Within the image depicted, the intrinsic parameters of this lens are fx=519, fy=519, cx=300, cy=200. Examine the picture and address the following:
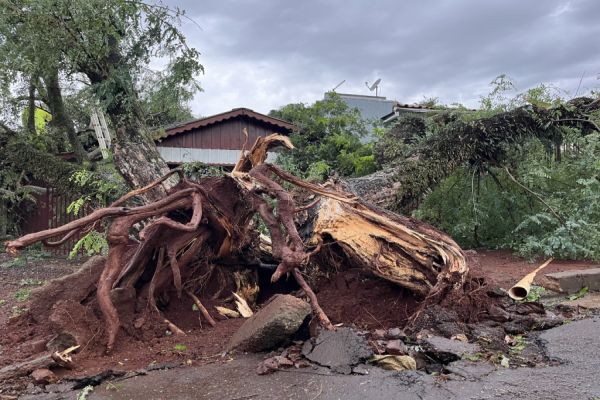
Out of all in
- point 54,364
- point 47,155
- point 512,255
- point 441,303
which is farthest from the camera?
point 47,155

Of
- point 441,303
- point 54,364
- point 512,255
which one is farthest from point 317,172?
point 54,364

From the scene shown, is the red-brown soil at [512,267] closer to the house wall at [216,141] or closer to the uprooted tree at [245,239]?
the uprooted tree at [245,239]

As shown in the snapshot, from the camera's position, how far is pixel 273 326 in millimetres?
4164

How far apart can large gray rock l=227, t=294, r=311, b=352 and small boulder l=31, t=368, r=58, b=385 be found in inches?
53.6

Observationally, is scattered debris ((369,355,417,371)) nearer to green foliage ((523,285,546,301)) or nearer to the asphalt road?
the asphalt road

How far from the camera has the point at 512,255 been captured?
364 inches

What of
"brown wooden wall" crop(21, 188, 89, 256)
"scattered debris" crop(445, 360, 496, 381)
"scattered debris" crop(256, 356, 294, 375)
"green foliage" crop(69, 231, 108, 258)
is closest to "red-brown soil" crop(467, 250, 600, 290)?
"scattered debris" crop(445, 360, 496, 381)

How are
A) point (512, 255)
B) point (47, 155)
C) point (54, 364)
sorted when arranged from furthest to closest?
point (47, 155) → point (512, 255) → point (54, 364)

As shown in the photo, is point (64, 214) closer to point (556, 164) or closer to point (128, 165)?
point (128, 165)

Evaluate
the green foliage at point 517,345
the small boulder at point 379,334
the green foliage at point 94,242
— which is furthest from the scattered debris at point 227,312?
the green foliage at point 94,242

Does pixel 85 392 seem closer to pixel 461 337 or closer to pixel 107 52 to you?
pixel 461 337

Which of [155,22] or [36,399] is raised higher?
[155,22]

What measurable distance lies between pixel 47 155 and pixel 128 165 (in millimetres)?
4939

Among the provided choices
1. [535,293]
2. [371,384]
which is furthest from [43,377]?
[535,293]
